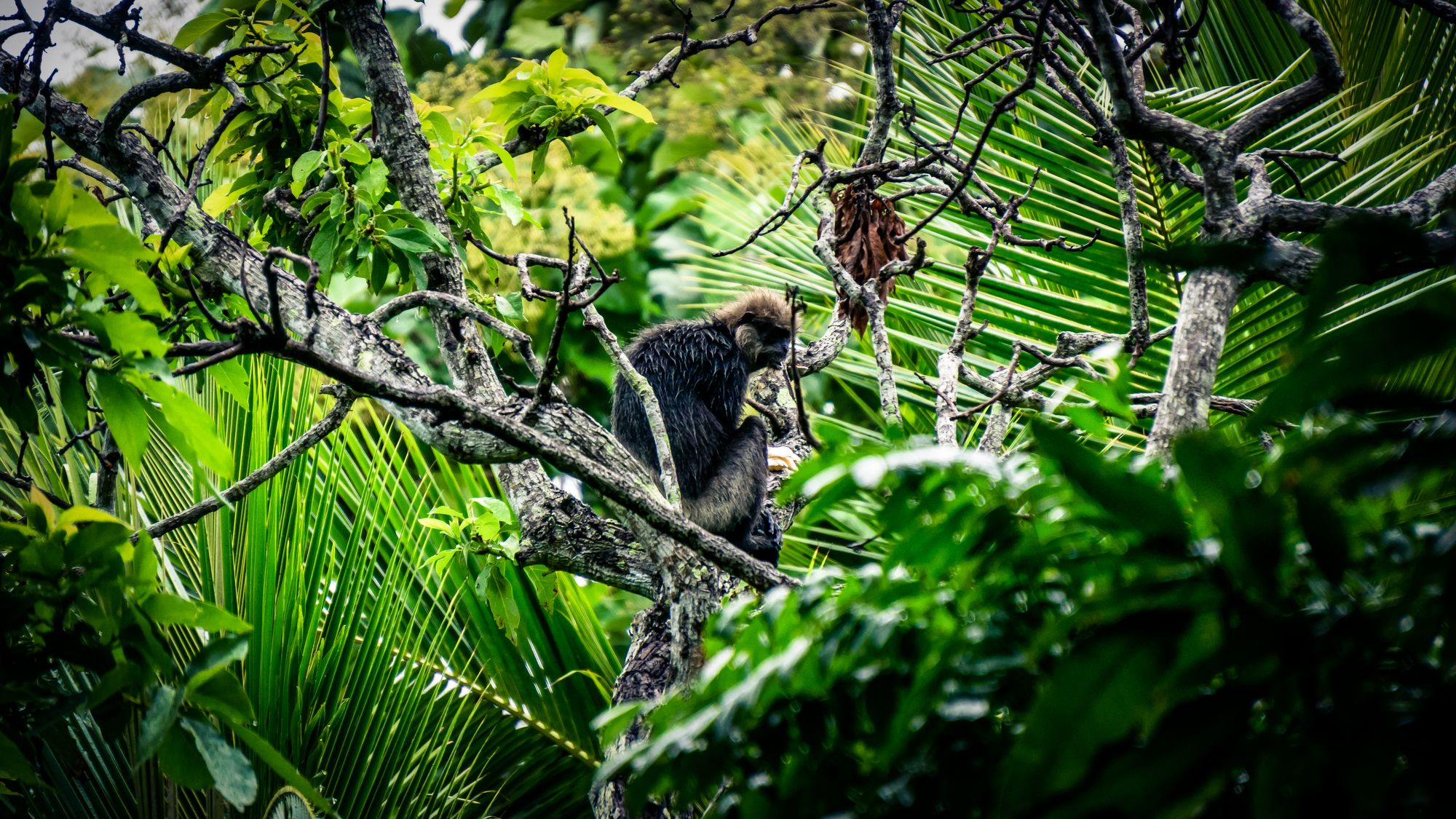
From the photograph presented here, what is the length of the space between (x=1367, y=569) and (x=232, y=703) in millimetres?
1218

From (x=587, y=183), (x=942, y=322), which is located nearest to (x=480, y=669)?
(x=942, y=322)

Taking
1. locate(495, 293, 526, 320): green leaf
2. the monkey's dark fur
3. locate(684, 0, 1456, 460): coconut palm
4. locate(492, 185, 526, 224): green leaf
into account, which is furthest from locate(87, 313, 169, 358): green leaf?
the monkey's dark fur

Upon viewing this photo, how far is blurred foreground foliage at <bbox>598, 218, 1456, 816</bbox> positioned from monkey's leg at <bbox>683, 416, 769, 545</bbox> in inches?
89.3

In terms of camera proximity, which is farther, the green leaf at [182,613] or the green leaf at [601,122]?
the green leaf at [601,122]

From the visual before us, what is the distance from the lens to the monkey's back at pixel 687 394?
3.31 m

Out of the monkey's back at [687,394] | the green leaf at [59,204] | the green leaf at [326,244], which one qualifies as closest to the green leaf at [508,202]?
the green leaf at [326,244]

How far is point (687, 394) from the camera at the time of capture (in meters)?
3.48

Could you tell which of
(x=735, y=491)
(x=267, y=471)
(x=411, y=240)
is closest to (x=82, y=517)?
(x=267, y=471)

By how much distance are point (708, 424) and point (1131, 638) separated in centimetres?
285

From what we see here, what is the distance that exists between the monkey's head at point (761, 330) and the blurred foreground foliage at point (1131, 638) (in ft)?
9.27

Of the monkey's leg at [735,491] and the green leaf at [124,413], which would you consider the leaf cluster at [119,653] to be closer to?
the green leaf at [124,413]

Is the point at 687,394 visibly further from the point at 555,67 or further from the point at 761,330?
the point at 555,67

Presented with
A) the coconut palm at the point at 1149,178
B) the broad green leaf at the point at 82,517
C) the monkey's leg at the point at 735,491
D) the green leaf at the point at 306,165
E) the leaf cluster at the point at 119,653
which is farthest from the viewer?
the monkey's leg at the point at 735,491

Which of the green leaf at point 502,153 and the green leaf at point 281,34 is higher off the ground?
the green leaf at point 281,34
